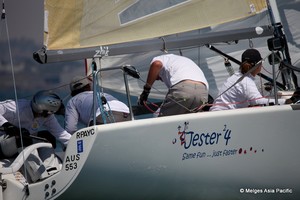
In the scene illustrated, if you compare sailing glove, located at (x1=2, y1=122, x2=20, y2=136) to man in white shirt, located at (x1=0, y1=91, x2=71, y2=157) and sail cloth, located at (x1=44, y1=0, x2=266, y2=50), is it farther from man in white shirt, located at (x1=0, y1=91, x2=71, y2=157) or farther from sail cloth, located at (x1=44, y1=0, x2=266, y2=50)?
sail cloth, located at (x1=44, y1=0, x2=266, y2=50)

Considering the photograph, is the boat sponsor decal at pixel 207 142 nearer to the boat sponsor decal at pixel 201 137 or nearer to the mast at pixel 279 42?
the boat sponsor decal at pixel 201 137

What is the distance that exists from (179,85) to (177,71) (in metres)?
0.11

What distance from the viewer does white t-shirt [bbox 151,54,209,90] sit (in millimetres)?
4812

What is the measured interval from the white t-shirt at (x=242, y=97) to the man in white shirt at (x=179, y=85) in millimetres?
121

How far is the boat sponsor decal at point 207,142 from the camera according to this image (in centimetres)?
433

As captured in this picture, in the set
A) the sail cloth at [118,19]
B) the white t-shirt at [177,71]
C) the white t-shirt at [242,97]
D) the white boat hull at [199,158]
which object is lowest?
the white boat hull at [199,158]

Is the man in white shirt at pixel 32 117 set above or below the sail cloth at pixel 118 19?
below

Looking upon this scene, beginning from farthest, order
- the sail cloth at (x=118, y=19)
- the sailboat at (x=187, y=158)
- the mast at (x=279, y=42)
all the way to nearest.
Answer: the sail cloth at (x=118, y=19), the mast at (x=279, y=42), the sailboat at (x=187, y=158)

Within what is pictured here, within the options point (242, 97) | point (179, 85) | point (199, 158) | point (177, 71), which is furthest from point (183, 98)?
point (199, 158)

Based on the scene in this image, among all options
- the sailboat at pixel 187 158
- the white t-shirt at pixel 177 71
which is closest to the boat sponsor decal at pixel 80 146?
the sailboat at pixel 187 158

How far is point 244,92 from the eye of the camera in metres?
4.82

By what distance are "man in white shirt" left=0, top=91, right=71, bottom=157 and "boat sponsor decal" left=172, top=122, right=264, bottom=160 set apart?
3.59 feet

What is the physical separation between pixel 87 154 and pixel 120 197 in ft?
1.03

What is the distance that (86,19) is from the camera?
5.12 m
